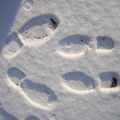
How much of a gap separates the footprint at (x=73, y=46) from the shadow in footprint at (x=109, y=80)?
10 cm

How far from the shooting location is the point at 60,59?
950mm

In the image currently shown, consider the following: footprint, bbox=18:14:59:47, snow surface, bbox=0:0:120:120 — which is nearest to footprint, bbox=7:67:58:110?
snow surface, bbox=0:0:120:120

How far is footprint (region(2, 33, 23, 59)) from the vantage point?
967 mm

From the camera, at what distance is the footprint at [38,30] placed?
925mm

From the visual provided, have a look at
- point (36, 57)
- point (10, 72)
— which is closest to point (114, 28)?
point (36, 57)

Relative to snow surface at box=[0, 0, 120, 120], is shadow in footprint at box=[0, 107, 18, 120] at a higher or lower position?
lower

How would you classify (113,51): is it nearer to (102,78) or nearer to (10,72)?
(102,78)

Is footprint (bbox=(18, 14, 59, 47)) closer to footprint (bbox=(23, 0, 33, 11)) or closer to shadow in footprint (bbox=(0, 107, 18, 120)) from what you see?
footprint (bbox=(23, 0, 33, 11))

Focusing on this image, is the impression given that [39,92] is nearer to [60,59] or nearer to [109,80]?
[60,59]

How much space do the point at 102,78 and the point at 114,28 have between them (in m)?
0.17

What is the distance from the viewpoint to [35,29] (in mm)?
946

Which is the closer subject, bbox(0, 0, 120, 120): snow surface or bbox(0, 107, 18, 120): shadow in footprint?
bbox(0, 0, 120, 120): snow surface

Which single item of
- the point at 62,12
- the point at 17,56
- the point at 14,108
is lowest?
the point at 14,108

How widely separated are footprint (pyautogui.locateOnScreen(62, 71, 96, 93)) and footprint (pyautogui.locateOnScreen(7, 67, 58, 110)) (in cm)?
7
